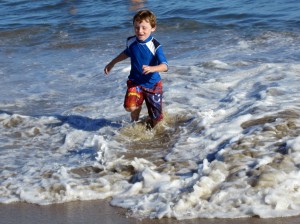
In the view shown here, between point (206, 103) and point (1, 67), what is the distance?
4997 mm

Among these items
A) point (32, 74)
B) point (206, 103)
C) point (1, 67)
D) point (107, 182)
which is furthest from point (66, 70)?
point (107, 182)

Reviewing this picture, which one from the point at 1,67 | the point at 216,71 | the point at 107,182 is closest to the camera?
the point at 107,182

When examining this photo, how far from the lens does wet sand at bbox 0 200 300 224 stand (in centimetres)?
453

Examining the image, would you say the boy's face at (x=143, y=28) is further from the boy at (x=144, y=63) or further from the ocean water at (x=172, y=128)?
the ocean water at (x=172, y=128)

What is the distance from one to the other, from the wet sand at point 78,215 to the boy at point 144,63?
1726mm

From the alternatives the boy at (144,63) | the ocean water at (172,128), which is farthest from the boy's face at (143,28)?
the ocean water at (172,128)

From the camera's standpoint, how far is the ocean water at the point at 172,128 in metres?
5.01

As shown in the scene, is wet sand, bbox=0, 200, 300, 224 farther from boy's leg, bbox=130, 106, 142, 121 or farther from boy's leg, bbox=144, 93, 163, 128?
boy's leg, bbox=130, 106, 142, 121

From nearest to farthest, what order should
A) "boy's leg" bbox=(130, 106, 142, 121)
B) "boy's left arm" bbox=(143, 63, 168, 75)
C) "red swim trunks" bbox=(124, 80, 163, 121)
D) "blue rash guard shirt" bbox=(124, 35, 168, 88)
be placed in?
"boy's left arm" bbox=(143, 63, 168, 75) < "blue rash guard shirt" bbox=(124, 35, 168, 88) < "red swim trunks" bbox=(124, 80, 163, 121) < "boy's leg" bbox=(130, 106, 142, 121)

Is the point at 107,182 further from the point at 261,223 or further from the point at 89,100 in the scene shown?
the point at 89,100

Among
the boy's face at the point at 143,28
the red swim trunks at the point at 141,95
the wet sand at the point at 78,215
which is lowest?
the wet sand at the point at 78,215

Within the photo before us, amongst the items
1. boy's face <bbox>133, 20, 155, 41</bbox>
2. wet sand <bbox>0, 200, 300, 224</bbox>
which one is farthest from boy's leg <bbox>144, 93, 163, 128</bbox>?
wet sand <bbox>0, 200, 300, 224</bbox>

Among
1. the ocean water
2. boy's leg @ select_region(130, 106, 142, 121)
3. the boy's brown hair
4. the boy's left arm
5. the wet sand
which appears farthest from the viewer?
boy's leg @ select_region(130, 106, 142, 121)

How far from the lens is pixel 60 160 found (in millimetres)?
6215
